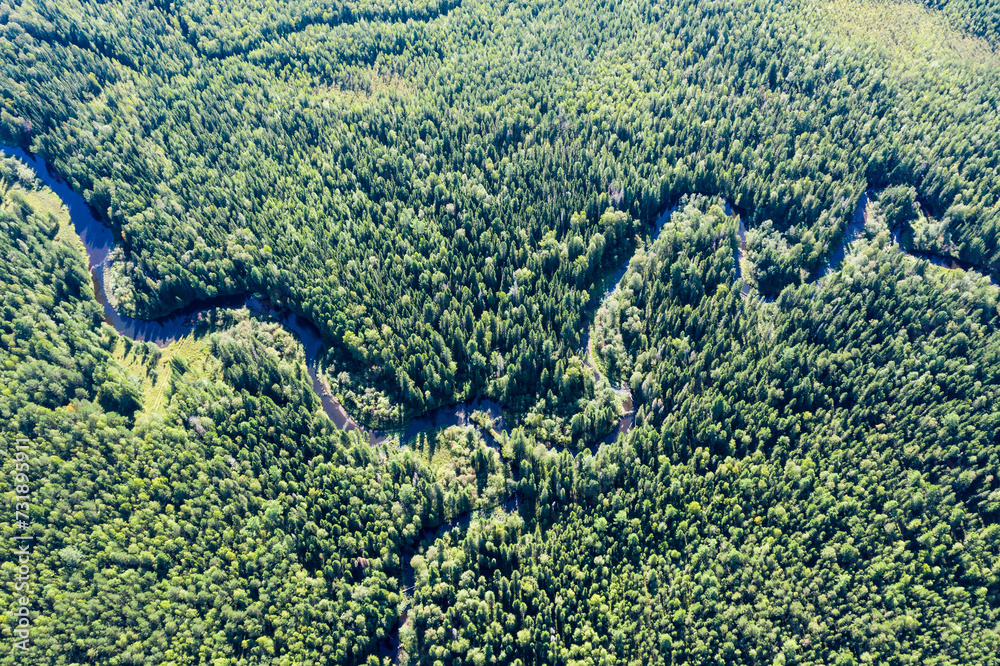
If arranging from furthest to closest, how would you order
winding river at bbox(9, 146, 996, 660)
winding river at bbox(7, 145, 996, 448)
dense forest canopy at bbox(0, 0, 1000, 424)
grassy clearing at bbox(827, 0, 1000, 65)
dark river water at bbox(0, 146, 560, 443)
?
grassy clearing at bbox(827, 0, 1000, 65) < dense forest canopy at bbox(0, 0, 1000, 424) < dark river water at bbox(0, 146, 560, 443) < winding river at bbox(7, 145, 996, 448) < winding river at bbox(9, 146, 996, 660)

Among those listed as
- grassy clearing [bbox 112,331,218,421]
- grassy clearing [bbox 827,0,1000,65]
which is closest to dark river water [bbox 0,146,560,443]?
grassy clearing [bbox 112,331,218,421]

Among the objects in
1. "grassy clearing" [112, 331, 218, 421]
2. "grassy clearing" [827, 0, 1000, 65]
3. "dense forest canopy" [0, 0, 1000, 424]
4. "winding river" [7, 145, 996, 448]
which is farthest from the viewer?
"grassy clearing" [827, 0, 1000, 65]

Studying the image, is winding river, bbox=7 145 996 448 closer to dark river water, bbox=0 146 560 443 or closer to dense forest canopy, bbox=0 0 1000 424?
dark river water, bbox=0 146 560 443

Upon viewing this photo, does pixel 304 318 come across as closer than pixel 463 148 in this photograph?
Yes

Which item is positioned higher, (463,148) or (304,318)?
(463,148)

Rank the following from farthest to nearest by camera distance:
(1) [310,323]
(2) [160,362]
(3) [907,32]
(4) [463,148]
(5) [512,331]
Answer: (3) [907,32] → (4) [463,148] → (1) [310,323] → (2) [160,362] → (5) [512,331]

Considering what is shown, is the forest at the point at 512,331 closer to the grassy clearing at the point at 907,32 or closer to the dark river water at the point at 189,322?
the grassy clearing at the point at 907,32

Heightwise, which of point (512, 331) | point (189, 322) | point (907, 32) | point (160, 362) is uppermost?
point (907, 32)

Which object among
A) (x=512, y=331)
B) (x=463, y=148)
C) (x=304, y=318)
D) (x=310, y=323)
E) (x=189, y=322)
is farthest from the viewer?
(x=463, y=148)

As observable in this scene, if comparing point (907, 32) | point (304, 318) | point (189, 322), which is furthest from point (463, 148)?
point (907, 32)

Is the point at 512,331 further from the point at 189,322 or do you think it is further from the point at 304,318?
the point at 189,322
